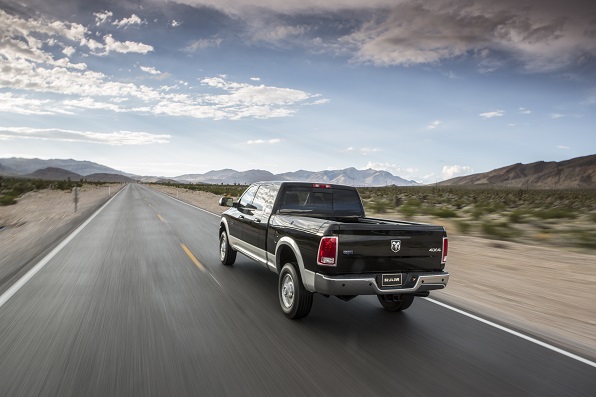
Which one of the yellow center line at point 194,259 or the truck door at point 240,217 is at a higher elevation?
the truck door at point 240,217

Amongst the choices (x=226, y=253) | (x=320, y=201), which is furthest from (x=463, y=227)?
(x=320, y=201)

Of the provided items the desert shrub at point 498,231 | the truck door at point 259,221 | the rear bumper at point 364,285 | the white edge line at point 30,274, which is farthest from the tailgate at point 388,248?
the desert shrub at point 498,231

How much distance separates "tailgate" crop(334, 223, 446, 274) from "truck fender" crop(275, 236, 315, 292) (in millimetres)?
421

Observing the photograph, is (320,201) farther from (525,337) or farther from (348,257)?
(525,337)

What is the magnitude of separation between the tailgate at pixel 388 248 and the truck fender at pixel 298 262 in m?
0.42

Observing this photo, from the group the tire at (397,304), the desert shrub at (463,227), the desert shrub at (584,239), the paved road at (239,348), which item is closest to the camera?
the paved road at (239,348)

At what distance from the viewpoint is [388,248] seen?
5.55m

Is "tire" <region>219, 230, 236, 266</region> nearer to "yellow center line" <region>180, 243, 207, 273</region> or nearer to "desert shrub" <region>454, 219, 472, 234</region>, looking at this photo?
"yellow center line" <region>180, 243, 207, 273</region>

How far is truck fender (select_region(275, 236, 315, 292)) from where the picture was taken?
5.52m

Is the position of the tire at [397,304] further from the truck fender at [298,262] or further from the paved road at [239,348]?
the truck fender at [298,262]

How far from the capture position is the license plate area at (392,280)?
550 cm

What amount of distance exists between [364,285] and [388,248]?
58cm

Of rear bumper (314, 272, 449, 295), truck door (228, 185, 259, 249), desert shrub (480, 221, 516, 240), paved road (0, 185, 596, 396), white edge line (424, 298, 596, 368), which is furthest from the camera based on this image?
desert shrub (480, 221, 516, 240)

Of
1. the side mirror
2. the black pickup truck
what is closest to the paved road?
the black pickup truck
